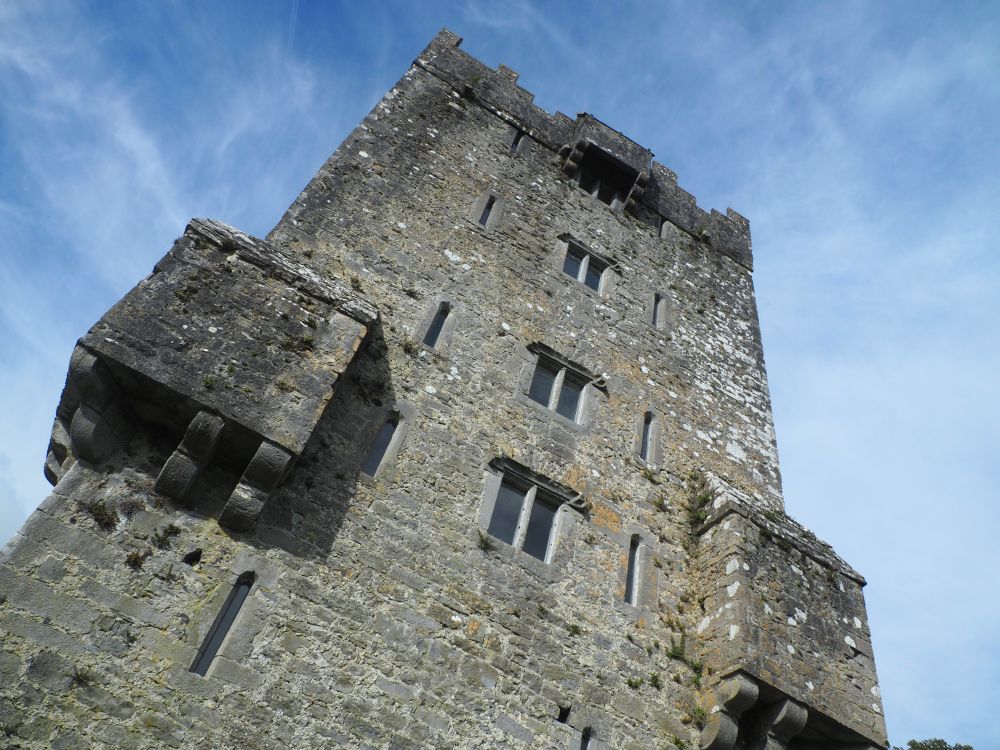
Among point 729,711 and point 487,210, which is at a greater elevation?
point 487,210

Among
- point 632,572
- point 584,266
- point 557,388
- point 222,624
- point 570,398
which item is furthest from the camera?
point 584,266

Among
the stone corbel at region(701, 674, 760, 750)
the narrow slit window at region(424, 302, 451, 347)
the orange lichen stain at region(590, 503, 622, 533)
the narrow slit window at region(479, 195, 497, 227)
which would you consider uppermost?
the narrow slit window at region(479, 195, 497, 227)

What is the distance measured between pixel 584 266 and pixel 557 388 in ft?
11.7

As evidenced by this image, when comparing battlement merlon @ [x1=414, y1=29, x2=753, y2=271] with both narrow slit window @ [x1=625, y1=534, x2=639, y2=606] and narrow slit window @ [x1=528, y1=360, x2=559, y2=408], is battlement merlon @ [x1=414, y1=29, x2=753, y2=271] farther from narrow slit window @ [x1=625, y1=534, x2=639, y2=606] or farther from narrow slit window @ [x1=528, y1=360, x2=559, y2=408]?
narrow slit window @ [x1=625, y1=534, x2=639, y2=606]

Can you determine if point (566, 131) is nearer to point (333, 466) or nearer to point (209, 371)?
point (333, 466)

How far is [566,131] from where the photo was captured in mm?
16828

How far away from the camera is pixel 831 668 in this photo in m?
9.05

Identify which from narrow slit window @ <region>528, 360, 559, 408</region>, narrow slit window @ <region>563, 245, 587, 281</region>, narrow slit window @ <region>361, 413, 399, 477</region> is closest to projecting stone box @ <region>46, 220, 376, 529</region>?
narrow slit window @ <region>361, 413, 399, 477</region>

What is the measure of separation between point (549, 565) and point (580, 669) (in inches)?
52.4

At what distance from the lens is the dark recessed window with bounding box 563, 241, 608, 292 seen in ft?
45.2

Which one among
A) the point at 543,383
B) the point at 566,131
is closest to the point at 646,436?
the point at 543,383

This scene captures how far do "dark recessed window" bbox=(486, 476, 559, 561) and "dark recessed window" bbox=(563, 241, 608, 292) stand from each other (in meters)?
5.21

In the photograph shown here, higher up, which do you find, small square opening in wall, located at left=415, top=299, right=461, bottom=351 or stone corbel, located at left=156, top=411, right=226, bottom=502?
small square opening in wall, located at left=415, top=299, right=461, bottom=351

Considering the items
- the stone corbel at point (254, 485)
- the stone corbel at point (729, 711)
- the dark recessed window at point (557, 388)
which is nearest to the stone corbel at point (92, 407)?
the stone corbel at point (254, 485)
